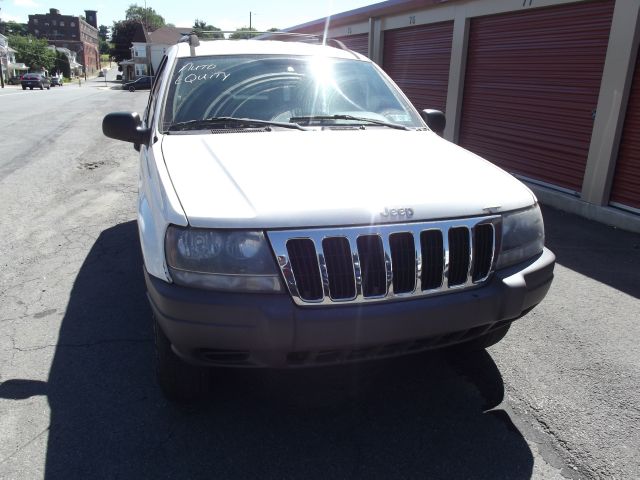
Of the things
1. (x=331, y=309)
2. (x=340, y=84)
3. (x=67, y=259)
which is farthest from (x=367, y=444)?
(x=67, y=259)

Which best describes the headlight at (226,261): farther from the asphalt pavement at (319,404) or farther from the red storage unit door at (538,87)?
the red storage unit door at (538,87)

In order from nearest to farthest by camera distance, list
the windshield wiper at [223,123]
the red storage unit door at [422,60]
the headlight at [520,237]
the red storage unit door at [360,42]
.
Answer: the headlight at [520,237] → the windshield wiper at [223,123] → the red storage unit door at [422,60] → the red storage unit door at [360,42]

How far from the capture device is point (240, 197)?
2.32m

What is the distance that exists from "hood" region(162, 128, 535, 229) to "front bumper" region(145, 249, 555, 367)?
324 mm

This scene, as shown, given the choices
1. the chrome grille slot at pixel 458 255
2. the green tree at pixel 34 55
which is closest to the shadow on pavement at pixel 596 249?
the chrome grille slot at pixel 458 255

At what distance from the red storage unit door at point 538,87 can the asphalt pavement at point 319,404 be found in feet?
12.5

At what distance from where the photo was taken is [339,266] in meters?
2.20

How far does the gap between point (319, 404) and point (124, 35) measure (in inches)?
4547

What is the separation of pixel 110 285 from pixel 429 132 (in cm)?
279

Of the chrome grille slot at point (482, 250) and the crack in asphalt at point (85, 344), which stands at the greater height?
the chrome grille slot at point (482, 250)

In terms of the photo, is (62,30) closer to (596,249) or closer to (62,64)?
(62,64)

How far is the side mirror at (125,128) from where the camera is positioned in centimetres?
346

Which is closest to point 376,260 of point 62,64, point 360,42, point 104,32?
point 360,42

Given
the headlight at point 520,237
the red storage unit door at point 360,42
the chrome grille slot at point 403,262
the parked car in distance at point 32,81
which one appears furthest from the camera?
the parked car in distance at point 32,81
